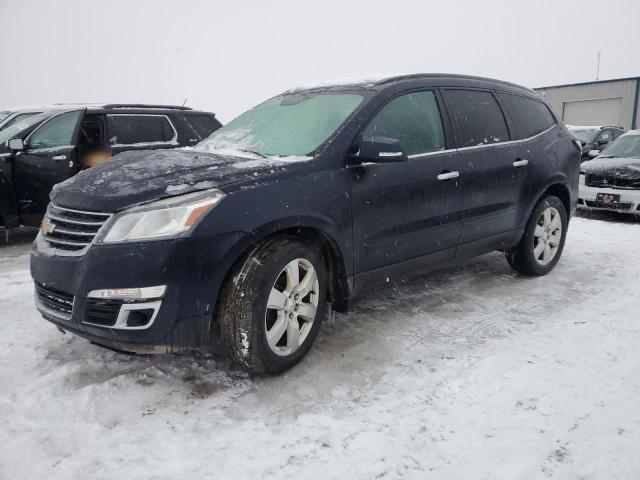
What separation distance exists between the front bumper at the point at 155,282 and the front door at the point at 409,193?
0.99 m

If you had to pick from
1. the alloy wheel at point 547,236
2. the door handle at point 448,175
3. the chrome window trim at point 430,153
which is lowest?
the alloy wheel at point 547,236

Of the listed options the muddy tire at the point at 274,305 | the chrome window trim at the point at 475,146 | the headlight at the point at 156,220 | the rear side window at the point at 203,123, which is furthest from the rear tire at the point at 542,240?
the rear side window at the point at 203,123

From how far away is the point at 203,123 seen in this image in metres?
7.16

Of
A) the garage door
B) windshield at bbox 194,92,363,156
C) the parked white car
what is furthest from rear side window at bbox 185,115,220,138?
the garage door

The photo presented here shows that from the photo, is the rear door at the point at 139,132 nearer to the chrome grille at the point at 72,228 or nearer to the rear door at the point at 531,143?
the chrome grille at the point at 72,228

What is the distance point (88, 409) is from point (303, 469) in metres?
1.17

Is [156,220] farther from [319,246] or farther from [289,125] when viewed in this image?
[289,125]

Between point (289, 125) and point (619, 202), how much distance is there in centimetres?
648

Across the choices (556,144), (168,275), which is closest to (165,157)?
(168,275)

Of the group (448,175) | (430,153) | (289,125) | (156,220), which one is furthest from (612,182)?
(156,220)

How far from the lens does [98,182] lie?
279cm

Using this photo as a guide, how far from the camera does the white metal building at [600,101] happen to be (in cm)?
2700

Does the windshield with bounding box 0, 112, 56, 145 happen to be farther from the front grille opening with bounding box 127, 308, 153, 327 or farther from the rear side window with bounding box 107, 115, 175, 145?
the front grille opening with bounding box 127, 308, 153, 327

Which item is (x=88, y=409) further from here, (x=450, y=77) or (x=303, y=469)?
(x=450, y=77)
